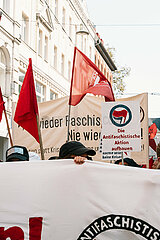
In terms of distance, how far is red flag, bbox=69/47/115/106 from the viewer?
6895mm

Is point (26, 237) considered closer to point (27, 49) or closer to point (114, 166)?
point (114, 166)

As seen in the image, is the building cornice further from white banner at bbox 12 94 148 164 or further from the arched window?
white banner at bbox 12 94 148 164

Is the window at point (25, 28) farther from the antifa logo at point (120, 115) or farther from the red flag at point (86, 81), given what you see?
the antifa logo at point (120, 115)

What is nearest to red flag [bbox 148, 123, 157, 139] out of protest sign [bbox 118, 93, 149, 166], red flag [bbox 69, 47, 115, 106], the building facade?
A: protest sign [bbox 118, 93, 149, 166]

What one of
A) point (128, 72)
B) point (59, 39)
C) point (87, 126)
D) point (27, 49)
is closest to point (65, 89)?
point (59, 39)

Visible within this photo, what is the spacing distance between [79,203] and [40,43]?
63.0 feet

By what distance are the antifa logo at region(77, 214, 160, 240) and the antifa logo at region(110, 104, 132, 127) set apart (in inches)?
102

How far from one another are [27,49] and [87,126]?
38.7ft

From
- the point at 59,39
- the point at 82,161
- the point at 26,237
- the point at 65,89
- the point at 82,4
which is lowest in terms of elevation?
the point at 26,237

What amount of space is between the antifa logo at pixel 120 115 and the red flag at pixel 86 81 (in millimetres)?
630

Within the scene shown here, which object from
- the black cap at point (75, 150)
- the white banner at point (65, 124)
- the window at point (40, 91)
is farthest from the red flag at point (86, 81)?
the window at point (40, 91)

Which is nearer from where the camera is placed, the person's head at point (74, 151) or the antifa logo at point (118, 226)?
the antifa logo at point (118, 226)

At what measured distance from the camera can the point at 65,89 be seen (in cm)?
2638

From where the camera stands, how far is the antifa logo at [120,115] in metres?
6.02
